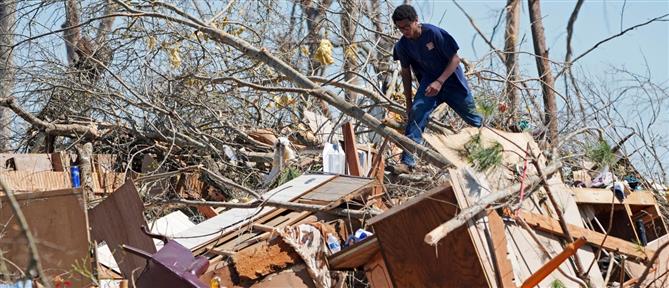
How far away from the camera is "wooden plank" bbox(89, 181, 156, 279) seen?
5.91 meters

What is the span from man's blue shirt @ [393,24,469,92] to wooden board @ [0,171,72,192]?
2661mm

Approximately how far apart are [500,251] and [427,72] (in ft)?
9.72

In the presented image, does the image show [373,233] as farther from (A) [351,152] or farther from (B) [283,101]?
(B) [283,101]

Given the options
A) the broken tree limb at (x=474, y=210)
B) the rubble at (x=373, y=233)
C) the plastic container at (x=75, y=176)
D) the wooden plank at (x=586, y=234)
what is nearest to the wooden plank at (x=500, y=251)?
the rubble at (x=373, y=233)

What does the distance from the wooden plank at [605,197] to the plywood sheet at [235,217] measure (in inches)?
61.8

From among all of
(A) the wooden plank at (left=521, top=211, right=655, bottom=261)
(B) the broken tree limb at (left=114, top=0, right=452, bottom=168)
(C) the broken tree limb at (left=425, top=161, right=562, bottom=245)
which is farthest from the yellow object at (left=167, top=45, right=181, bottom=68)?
(C) the broken tree limb at (left=425, top=161, right=562, bottom=245)

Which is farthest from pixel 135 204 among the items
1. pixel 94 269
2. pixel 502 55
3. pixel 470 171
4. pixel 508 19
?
pixel 508 19

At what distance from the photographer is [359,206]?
5.96 metres

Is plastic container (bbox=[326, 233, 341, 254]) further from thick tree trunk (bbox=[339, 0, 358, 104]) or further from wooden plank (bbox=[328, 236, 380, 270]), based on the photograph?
thick tree trunk (bbox=[339, 0, 358, 104])

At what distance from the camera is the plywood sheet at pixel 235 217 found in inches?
237

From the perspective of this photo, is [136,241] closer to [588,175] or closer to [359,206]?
[359,206]

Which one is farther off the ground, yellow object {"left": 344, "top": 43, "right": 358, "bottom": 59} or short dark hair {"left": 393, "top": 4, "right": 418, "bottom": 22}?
yellow object {"left": 344, "top": 43, "right": 358, "bottom": 59}

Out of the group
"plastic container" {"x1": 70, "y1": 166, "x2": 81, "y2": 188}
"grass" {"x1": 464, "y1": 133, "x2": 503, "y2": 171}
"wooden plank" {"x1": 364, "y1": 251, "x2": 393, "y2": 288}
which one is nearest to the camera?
"grass" {"x1": 464, "y1": 133, "x2": 503, "y2": 171}

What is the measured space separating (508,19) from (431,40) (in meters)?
3.47
